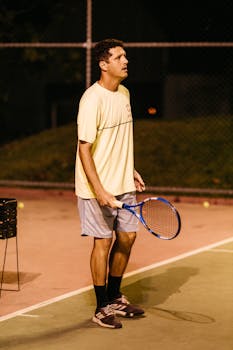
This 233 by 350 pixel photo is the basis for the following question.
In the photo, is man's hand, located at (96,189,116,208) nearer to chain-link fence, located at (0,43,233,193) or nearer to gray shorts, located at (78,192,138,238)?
gray shorts, located at (78,192,138,238)

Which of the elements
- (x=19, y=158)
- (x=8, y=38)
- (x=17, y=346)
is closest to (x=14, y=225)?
(x=17, y=346)

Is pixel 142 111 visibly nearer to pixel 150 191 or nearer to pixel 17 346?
pixel 150 191

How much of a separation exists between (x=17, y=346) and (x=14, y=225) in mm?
1796

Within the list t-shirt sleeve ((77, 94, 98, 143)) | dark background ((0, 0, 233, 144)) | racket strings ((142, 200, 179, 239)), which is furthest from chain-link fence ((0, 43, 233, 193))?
t-shirt sleeve ((77, 94, 98, 143))

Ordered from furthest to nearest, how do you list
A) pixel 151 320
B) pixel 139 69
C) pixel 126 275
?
pixel 139 69, pixel 126 275, pixel 151 320

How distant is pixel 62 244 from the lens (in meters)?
11.6

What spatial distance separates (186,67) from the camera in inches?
1227

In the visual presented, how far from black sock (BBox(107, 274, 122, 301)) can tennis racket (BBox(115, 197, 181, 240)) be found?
0.53 metres

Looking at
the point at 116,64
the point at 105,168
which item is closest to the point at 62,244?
the point at 105,168

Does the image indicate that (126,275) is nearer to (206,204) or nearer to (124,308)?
(124,308)

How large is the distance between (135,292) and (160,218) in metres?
1.14

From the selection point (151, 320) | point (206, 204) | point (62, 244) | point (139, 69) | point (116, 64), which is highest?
point (116, 64)

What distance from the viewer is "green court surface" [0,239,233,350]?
6.92 meters

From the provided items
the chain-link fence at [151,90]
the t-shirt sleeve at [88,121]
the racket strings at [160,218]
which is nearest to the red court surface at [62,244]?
the racket strings at [160,218]
